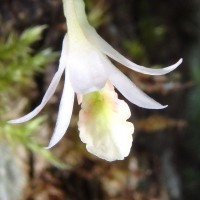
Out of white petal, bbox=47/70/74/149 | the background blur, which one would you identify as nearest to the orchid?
white petal, bbox=47/70/74/149

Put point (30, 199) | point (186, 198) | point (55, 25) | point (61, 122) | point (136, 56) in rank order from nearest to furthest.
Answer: point (61, 122) → point (30, 199) → point (55, 25) → point (136, 56) → point (186, 198)

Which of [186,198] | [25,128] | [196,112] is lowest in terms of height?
[186,198]

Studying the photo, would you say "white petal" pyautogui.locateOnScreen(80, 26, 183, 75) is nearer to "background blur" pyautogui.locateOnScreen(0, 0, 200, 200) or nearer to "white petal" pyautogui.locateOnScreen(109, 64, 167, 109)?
"white petal" pyautogui.locateOnScreen(109, 64, 167, 109)

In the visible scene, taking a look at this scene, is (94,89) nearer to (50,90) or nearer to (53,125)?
(50,90)

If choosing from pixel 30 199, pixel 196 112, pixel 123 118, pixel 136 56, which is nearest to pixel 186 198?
pixel 196 112

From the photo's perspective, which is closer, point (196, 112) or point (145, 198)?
point (145, 198)

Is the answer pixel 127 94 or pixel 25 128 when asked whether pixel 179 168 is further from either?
pixel 127 94
